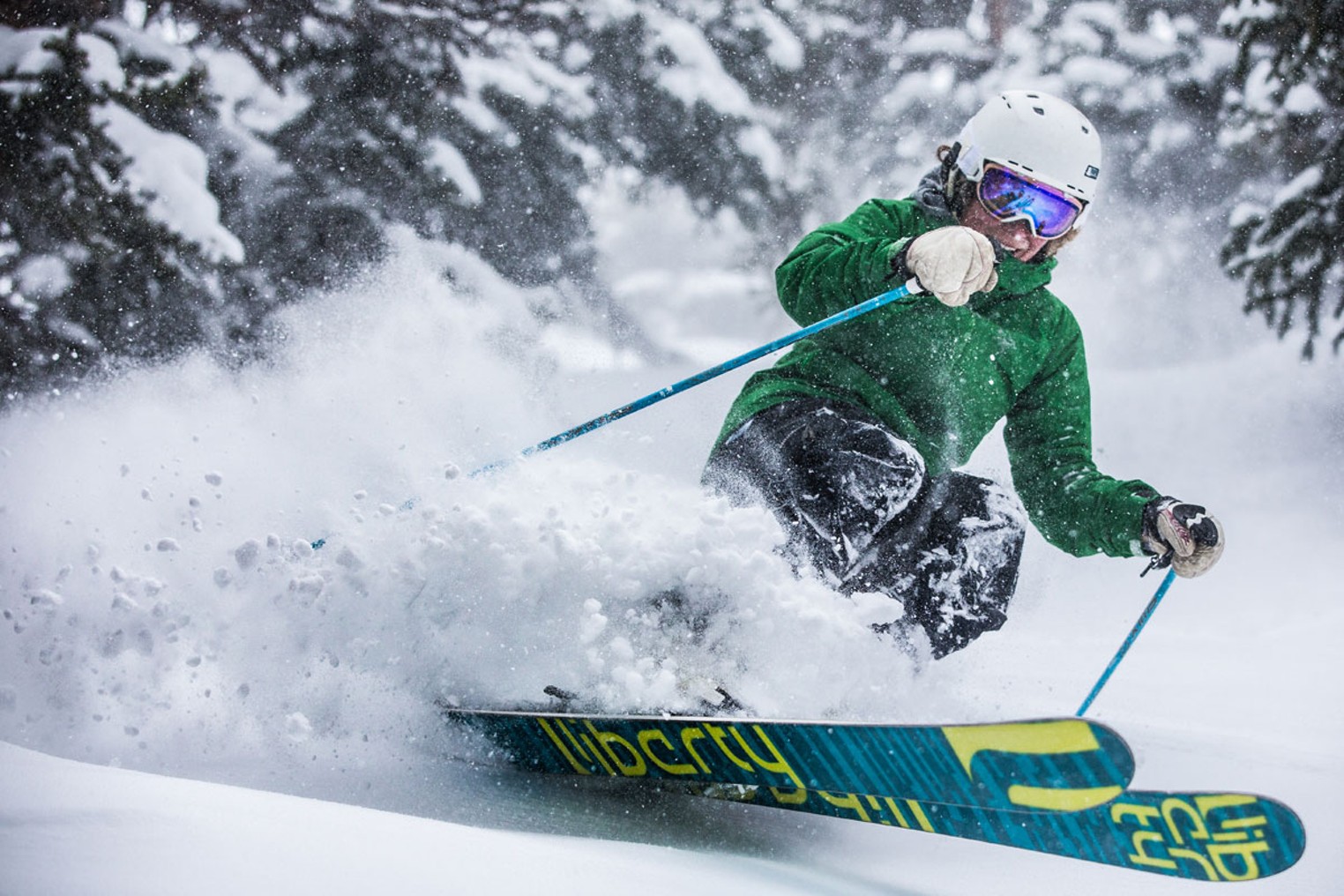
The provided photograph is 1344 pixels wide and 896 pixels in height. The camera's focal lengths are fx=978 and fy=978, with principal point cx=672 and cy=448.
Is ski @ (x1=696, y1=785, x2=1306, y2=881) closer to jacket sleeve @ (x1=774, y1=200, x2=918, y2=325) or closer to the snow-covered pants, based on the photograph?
the snow-covered pants

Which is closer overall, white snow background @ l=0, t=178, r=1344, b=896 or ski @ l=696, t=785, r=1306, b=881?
white snow background @ l=0, t=178, r=1344, b=896

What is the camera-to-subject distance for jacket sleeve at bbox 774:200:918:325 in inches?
96.4

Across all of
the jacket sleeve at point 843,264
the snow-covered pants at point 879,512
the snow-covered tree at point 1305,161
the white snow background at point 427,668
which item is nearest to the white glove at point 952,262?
the jacket sleeve at point 843,264

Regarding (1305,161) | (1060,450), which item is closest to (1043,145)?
(1060,450)

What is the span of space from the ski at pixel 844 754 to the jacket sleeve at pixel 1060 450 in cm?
142

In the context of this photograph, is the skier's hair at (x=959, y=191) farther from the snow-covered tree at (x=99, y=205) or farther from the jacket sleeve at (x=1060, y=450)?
the snow-covered tree at (x=99, y=205)

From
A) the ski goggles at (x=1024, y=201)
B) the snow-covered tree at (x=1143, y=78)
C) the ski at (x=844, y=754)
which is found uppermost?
the snow-covered tree at (x=1143, y=78)

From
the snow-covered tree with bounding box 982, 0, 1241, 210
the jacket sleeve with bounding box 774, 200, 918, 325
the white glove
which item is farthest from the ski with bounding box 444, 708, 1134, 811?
the snow-covered tree with bounding box 982, 0, 1241, 210

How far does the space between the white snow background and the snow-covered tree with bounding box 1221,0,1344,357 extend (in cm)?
263

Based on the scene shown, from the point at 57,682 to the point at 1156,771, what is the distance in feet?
8.92

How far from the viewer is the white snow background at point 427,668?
1355 millimetres

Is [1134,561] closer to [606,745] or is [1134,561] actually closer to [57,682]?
[606,745]

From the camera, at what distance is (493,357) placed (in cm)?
755

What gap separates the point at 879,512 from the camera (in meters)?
2.36
